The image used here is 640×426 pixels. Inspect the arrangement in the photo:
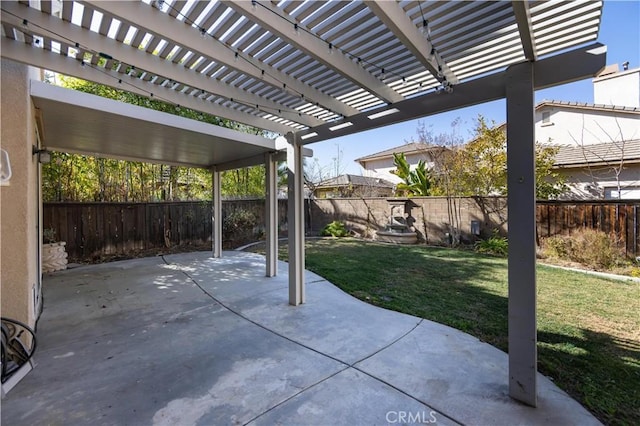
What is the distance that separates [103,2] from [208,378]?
3205 mm

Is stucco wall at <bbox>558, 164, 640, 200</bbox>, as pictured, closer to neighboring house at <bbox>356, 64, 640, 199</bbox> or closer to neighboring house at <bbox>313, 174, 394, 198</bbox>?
neighboring house at <bbox>356, 64, 640, 199</bbox>

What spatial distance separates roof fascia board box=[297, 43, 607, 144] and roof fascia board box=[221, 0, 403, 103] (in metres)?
0.29

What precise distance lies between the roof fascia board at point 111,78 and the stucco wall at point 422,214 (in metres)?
8.28

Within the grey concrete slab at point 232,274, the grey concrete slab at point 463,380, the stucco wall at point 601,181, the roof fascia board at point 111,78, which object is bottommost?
the grey concrete slab at point 463,380

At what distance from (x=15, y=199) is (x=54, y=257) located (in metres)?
5.71

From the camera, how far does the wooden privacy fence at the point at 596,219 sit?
713 cm

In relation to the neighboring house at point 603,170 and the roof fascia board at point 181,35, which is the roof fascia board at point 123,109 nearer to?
the roof fascia board at point 181,35

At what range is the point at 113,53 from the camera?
2.77m

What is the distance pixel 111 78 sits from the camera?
337 cm

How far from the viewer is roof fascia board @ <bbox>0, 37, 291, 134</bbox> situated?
2.84 metres

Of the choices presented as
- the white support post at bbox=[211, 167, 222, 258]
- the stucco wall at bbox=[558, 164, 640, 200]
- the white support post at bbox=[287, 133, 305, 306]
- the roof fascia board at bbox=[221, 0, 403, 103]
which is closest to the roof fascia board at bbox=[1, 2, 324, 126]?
the white support post at bbox=[287, 133, 305, 306]

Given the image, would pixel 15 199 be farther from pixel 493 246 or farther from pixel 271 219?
pixel 493 246

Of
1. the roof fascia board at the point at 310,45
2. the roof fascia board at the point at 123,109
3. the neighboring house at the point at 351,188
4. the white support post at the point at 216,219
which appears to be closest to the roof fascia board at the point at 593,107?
the neighboring house at the point at 351,188

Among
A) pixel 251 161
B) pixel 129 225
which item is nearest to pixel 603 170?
pixel 251 161
